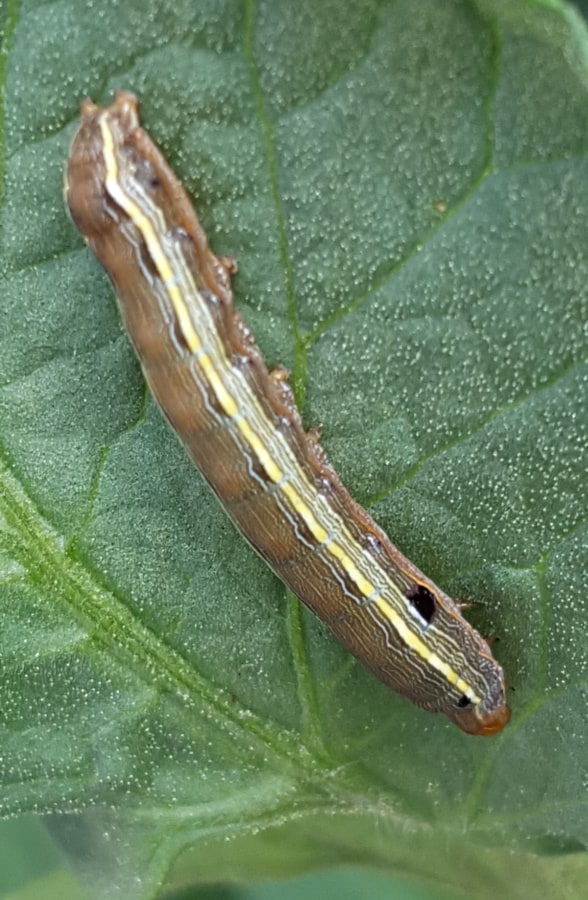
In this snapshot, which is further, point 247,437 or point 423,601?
point 423,601

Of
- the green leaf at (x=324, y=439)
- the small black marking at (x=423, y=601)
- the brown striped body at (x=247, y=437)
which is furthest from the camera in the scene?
the small black marking at (x=423, y=601)

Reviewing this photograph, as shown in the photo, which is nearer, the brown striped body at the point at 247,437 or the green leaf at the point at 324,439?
the green leaf at the point at 324,439

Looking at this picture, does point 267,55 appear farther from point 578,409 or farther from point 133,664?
point 133,664

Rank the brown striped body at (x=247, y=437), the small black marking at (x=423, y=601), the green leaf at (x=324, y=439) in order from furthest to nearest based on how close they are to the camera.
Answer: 1. the small black marking at (x=423, y=601)
2. the brown striped body at (x=247, y=437)
3. the green leaf at (x=324, y=439)

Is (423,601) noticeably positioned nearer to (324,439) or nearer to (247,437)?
(324,439)

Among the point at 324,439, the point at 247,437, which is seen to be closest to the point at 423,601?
the point at 324,439
